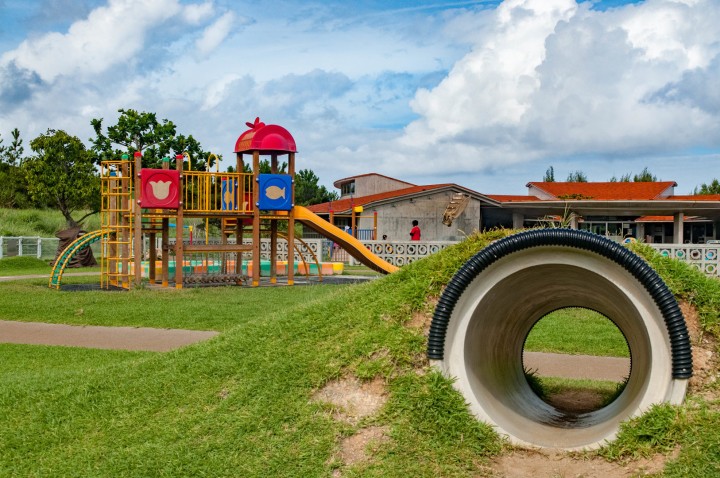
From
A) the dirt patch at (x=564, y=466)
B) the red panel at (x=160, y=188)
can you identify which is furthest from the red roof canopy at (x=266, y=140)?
the dirt patch at (x=564, y=466)

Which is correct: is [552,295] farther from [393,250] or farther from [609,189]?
[609,189]

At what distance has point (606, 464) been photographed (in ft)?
19.8

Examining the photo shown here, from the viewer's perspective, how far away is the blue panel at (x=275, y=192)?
23719mm

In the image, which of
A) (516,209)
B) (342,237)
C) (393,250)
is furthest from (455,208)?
(342,237)

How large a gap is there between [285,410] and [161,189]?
1632 centimetres

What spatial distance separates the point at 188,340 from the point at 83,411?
5044 millimetres

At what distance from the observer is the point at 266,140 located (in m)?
24.1

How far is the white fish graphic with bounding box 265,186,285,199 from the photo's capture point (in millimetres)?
23797

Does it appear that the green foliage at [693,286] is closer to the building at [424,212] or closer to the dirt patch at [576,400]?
the dirt patch at [576,400]

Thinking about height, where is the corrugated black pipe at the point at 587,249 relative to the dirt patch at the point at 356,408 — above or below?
above

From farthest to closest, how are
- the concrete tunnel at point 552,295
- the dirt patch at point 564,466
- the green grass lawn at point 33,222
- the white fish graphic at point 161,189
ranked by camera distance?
the green grass lawn at point 33,222 < the white fish graphic at point 161,189 < the concrete tunnel at point 552,295 < the dirt patch at point 564,466

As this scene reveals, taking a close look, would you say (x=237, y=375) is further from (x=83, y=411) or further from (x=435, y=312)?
(x=435, y=312)

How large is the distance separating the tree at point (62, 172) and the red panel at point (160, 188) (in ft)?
72.1

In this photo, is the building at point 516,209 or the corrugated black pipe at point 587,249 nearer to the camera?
the corrugated black pipe at point 587,249
